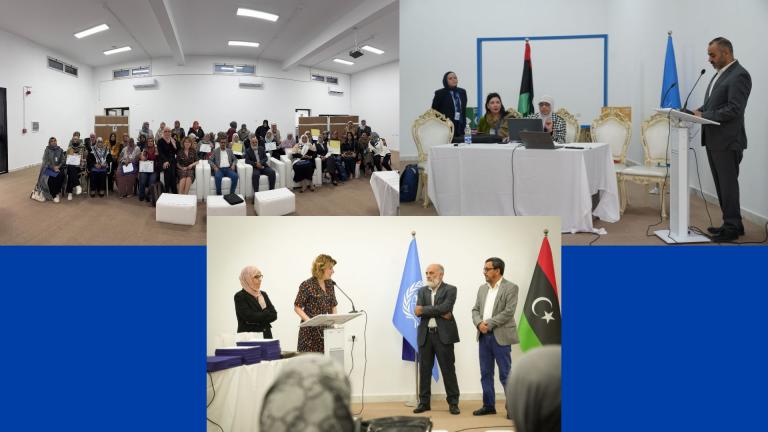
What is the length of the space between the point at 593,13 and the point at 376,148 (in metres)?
2.31

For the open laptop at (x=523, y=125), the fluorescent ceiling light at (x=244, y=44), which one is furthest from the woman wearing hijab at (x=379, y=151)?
the fluorescent ceiling light at (x=244, y=44)

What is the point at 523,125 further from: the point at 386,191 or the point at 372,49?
the point at 372,49

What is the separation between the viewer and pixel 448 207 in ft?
21.5

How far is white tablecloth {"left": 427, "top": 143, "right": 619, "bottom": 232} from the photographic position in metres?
6.12

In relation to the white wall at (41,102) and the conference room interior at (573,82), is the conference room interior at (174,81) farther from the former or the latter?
the conference room interior at (573,82)

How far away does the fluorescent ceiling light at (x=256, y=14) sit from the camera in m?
6.74

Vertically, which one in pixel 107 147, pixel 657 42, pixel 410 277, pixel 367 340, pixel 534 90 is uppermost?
pixel 657 42

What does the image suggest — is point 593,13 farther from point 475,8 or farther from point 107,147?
point 107,147

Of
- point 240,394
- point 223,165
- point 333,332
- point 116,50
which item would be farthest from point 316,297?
point 116,50

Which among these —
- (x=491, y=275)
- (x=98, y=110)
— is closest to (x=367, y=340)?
(x=491, y=275)

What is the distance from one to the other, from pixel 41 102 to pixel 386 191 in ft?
11.0

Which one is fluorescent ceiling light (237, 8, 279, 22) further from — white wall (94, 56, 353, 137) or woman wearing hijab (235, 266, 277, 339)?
woman wearing hijab (235, 266, 277, 339)

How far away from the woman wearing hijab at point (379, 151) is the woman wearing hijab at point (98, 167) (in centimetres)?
247

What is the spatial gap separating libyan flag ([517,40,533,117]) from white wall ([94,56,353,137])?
1.70 m
